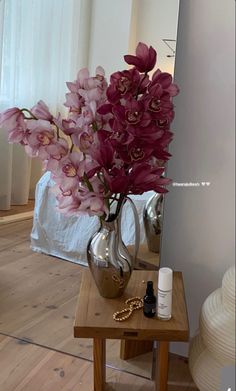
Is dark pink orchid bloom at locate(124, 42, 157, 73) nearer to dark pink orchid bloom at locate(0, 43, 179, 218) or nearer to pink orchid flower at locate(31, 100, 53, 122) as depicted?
dark pink orchid bloom at locate(0, 43, 179, 218)

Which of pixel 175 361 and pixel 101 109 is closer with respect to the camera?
pixel 101 109

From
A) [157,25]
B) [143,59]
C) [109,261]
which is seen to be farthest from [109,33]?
[109,261]

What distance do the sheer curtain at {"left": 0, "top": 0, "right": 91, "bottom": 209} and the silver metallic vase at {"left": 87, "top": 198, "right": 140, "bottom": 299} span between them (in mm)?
1575

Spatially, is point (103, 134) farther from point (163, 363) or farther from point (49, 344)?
point (49, 344)

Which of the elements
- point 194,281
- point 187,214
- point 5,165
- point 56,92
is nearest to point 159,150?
point 187,214

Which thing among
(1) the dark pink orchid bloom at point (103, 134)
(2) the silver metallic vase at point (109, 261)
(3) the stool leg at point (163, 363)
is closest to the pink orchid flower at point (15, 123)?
(1) the dark pink orchid bloom at point (103, 134)

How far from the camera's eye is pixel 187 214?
4.62 feet

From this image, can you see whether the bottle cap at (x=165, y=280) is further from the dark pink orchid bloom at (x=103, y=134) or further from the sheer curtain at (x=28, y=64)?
the sheer curtain at (x=28, y=64)

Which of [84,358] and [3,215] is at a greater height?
[3,215]

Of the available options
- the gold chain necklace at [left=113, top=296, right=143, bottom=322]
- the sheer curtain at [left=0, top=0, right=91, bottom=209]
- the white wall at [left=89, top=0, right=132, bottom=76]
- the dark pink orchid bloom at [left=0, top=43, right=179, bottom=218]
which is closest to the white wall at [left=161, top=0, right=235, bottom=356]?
the dark pink orchid bloom at [left=0, top=43, right=179, bottom=218]

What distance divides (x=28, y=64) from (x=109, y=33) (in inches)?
46.5

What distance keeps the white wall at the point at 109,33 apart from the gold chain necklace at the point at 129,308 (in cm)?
100

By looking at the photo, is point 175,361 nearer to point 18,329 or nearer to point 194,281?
point 194,281

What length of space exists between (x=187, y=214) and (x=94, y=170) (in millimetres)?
401
